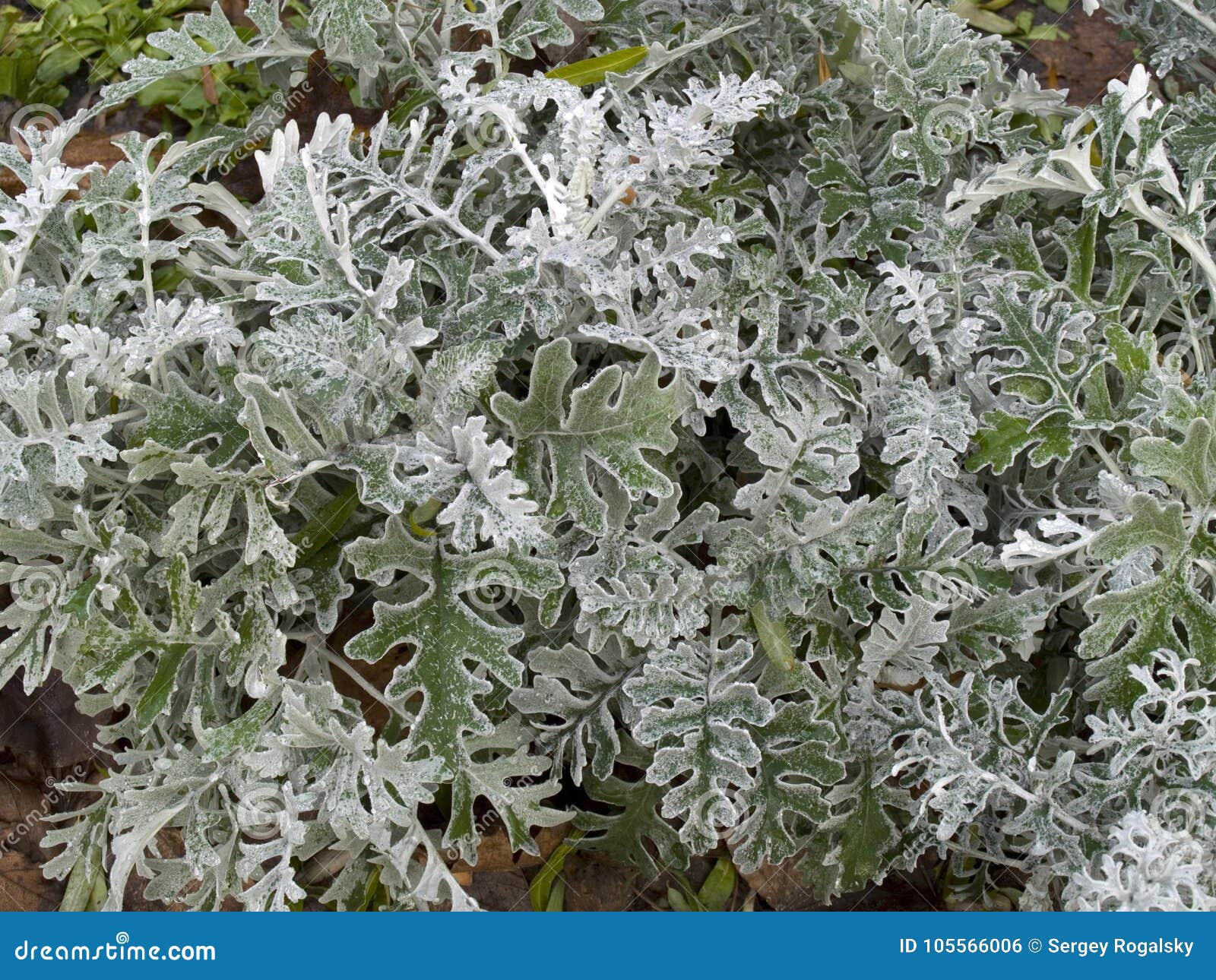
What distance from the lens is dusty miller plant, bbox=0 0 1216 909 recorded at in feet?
5.77

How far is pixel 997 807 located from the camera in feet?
6.31

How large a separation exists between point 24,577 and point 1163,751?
193 centimetres

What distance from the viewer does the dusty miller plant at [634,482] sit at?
5.77 ft

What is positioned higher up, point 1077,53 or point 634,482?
point 1077,53

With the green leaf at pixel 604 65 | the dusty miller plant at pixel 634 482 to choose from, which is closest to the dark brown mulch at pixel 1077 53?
the dusty miller plant at pixel 634 482

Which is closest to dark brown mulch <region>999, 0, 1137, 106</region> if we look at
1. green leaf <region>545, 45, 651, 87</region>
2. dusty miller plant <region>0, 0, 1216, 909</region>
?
dusty miller plant <region>0, 0, 1216, 909</region>

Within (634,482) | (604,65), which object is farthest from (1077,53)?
(634,482)

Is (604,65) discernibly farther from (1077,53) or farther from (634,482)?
(1077,53)

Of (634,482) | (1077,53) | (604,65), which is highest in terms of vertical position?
(604,65)

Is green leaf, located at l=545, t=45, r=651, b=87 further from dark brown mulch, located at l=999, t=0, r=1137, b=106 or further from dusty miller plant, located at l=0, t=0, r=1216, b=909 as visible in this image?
dark brown mulch, located at l=999, t=0, r=1137, b=106

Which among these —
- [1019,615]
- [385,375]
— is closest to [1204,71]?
[1019,615]

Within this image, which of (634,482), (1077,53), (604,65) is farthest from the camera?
(1077,53)

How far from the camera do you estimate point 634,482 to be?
1711 mm

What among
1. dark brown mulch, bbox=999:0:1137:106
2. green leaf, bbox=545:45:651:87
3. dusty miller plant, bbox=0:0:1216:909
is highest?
green leaf, bbox=545:45:651:87
